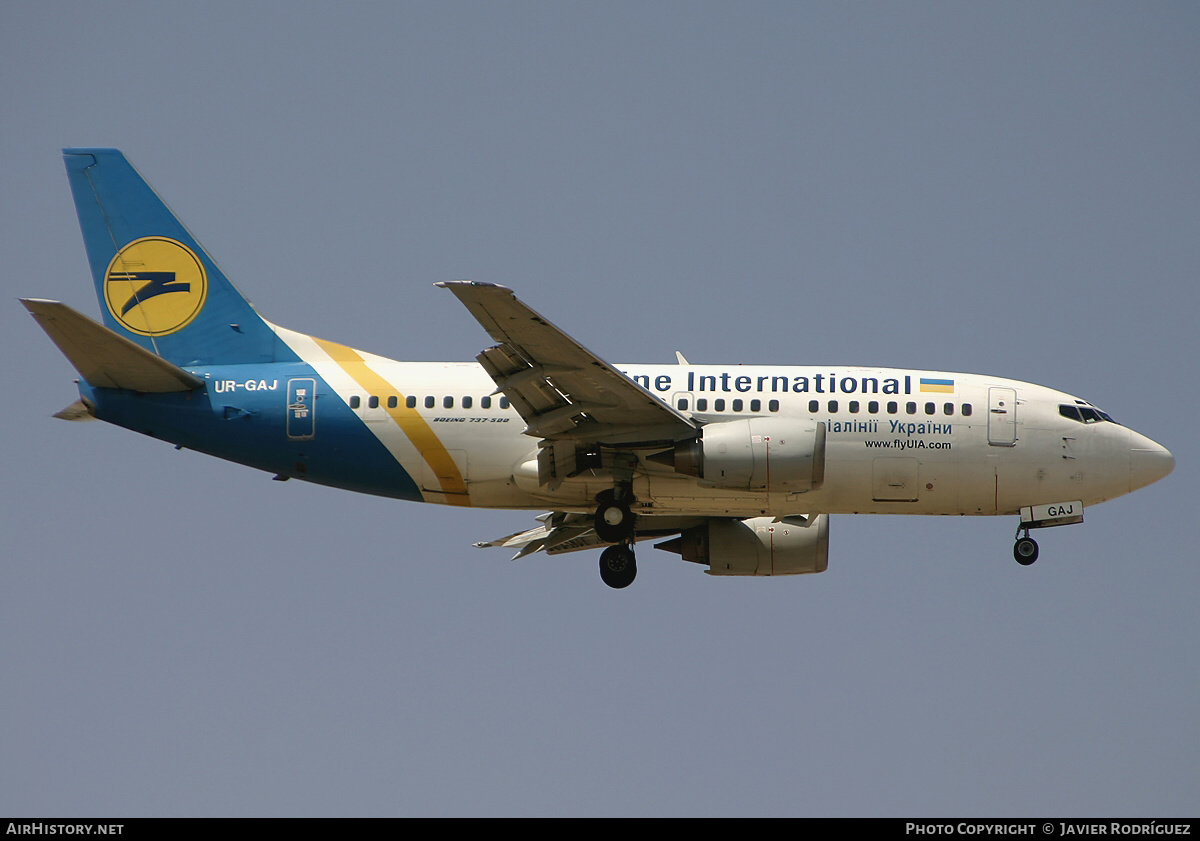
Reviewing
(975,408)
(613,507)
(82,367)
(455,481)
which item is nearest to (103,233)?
(82,367)

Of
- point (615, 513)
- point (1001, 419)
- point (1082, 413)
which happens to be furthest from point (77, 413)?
point (1082, 413)

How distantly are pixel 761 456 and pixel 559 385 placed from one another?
4.18m

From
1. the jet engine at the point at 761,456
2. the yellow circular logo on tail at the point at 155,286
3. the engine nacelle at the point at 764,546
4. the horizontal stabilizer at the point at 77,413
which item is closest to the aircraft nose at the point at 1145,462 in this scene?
the engine nacelle at the point at 764,546

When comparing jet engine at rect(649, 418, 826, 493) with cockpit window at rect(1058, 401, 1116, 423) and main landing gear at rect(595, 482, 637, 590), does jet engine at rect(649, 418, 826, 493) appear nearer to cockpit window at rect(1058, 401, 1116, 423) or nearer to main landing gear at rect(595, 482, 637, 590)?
main landing gear at rect(595, 482, 637, 590)

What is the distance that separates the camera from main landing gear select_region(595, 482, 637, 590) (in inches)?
1215

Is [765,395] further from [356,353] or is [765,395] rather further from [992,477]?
[356,353]

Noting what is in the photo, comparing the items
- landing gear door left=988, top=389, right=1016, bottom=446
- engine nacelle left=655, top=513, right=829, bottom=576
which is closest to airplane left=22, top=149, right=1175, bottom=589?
landing gear door left=988, top=389, right=1016, bottom=446

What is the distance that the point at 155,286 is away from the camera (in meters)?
33.0

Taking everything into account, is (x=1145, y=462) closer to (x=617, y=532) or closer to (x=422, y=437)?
(x=617, y=532)

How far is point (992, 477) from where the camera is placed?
31312mm

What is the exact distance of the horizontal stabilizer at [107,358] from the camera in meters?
28.7

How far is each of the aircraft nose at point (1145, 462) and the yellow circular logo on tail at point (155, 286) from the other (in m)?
20.4

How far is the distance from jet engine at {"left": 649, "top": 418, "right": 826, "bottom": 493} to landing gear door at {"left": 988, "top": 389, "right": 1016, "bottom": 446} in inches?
165

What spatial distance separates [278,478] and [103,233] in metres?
7.12
